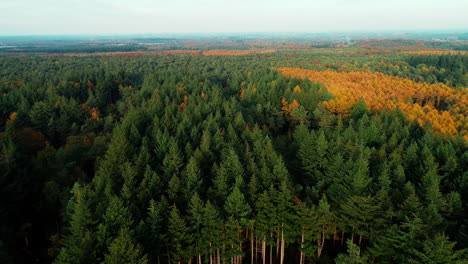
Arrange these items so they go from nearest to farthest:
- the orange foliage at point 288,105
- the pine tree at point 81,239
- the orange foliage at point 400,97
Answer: the pine tree at point 81,239, the orange foliage at point 400,97, the orange foliage at point 288,105

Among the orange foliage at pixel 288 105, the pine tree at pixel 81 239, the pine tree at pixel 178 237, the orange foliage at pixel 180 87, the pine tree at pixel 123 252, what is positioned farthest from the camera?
the orange foliage at pixel 180 87

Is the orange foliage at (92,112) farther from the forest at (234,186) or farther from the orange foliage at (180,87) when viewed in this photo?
the orange foliage at (180,87)

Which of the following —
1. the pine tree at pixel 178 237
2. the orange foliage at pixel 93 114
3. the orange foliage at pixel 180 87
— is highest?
the orange foliage at pixel 180 87

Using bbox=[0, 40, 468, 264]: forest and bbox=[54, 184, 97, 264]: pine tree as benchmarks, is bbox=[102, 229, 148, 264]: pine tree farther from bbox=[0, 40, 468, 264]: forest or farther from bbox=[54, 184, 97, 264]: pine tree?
bbox=[54, 184, 97, 264]: pine tree

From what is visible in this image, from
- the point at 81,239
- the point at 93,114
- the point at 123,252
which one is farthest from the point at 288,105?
the point at 123,252

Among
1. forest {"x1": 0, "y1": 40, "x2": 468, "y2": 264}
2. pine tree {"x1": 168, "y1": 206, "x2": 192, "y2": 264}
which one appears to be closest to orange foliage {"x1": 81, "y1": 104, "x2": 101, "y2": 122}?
forest {"x1": 0, "y1": 40, "x2": 468, "y2": 264}

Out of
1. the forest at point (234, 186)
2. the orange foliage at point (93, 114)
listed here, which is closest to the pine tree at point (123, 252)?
the forest at point (234, 186)

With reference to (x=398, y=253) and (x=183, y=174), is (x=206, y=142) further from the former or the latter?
(x=398, y=253)

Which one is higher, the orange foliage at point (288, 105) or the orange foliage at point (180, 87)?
the orange foliage at point (180, 87)
